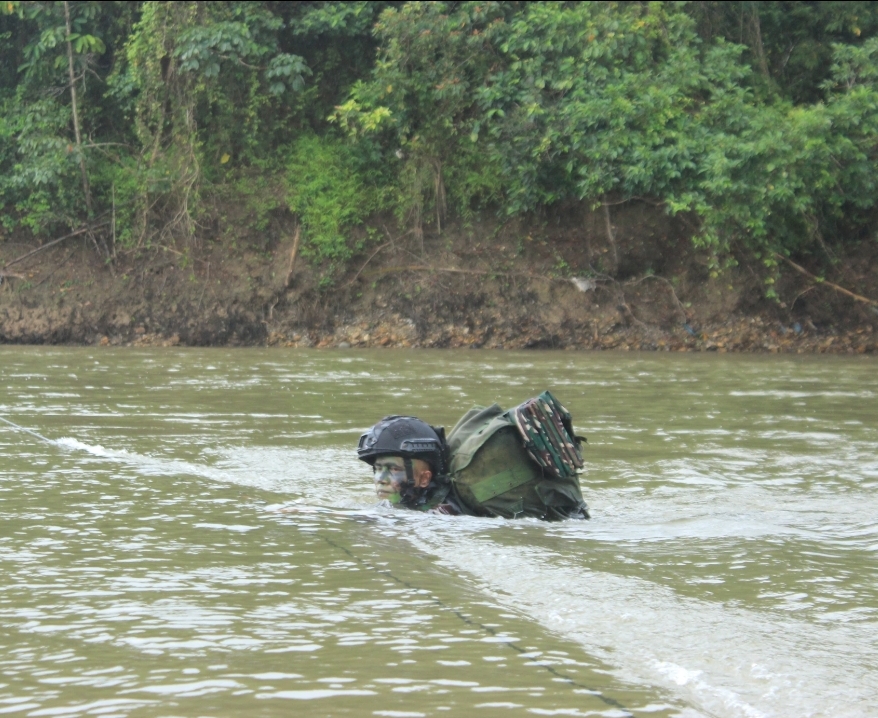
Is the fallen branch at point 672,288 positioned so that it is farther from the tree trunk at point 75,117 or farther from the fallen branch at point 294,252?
the tree trunk at point 75,117

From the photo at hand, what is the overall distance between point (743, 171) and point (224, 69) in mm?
8140

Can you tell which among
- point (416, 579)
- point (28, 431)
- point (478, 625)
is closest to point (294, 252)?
point (28, 431)

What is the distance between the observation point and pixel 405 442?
5223 mm

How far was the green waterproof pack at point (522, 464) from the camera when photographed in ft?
17.1

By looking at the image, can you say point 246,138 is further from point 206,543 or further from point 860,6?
point 206,543

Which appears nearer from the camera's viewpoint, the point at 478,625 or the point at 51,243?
the point at 478,625

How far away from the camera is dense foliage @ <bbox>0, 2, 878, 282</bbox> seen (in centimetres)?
1641

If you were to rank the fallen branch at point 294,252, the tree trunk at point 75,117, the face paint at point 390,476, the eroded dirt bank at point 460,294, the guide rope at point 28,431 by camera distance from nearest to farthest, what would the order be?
the face paint at point 390,476 → the guide rope at point 28,431 → the eroded dirt bank at point 460,294 → the fallen branch at point 294,252 → the tree trunk at point 75,117

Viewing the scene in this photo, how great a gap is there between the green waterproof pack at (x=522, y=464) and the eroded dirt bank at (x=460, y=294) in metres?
12.6

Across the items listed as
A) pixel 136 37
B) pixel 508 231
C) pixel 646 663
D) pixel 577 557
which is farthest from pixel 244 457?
pixel 136 37

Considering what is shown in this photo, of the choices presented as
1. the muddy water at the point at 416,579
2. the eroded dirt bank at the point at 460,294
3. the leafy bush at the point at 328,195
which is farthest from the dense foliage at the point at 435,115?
the muddy water at the point at 416,579

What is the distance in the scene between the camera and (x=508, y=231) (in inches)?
761

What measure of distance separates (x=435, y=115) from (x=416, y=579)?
49.0 ft

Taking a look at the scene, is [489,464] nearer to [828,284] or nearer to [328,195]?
[828,284]
